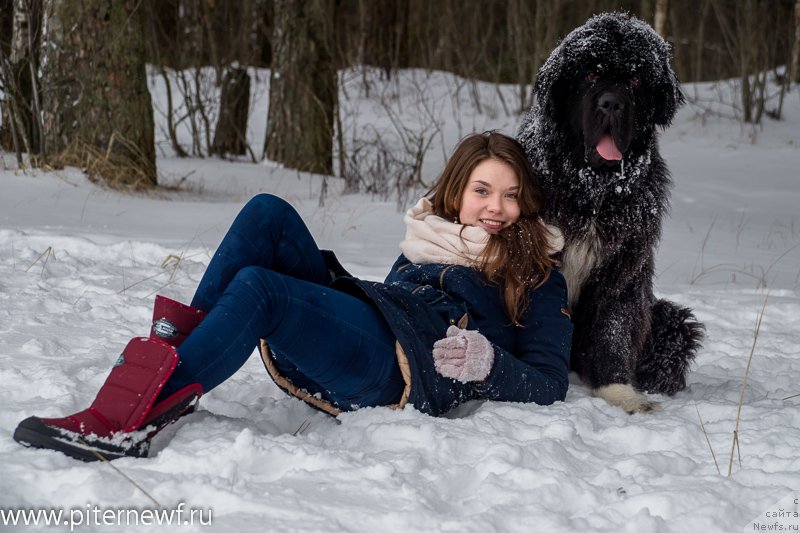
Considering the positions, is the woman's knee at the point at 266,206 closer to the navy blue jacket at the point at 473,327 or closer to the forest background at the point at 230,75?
the navy blue jacket at the point at 473,327

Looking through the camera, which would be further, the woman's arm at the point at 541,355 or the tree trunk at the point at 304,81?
the tree trunk at the point at 304,81

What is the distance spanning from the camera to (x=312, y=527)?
1.58 m

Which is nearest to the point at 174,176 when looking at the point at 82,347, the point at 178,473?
the point at 82,347

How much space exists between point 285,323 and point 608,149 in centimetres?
129

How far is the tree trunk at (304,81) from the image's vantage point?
8.68 m

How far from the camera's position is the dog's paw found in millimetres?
2654

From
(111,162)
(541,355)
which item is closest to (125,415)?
(541,355)

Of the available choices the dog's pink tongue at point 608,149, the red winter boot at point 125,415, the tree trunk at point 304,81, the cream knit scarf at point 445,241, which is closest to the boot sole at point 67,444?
the red winter boot at point 125,415

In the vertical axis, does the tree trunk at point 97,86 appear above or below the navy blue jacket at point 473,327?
above

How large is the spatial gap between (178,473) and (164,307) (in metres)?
0.51

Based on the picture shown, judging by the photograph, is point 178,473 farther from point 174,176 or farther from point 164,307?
point 174,176

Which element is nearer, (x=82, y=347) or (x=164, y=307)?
(x=164, y=307)

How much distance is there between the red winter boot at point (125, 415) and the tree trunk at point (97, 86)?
4.96m

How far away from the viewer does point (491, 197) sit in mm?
2648
